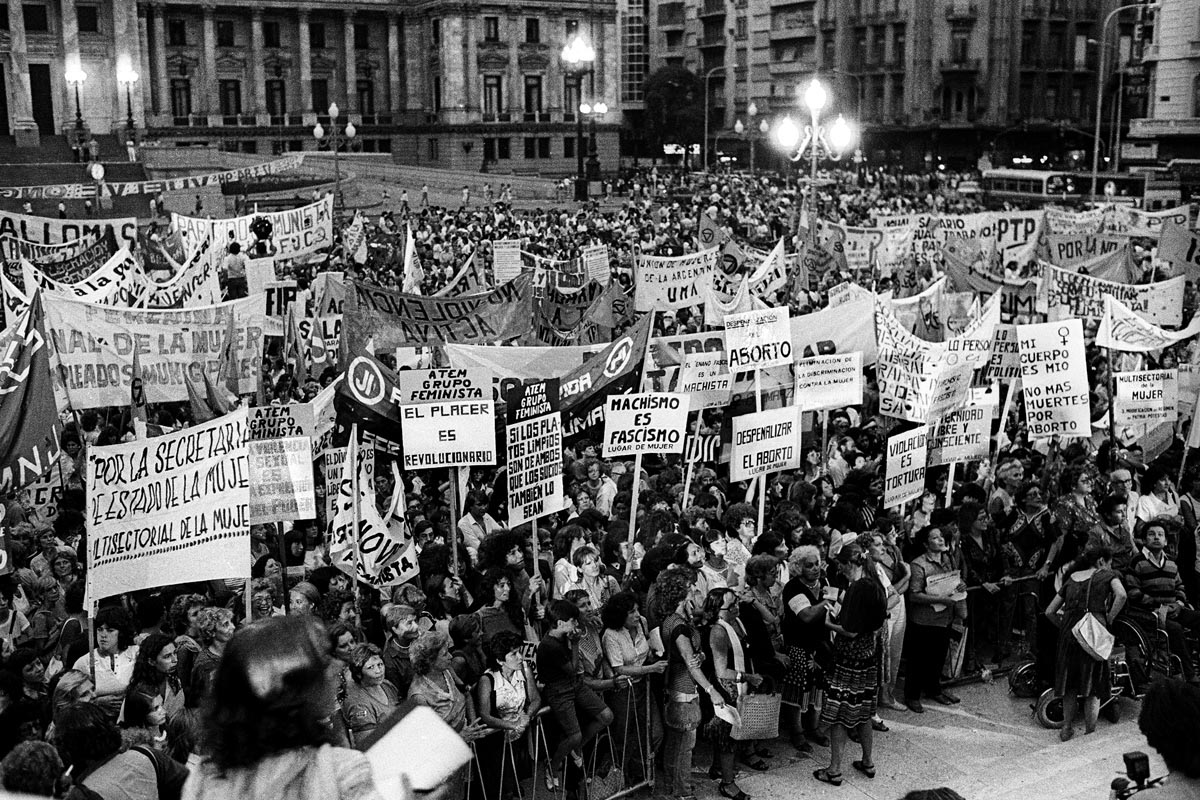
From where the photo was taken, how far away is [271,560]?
10.4m

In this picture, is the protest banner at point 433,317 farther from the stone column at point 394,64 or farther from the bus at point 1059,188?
the stone column at point 394,64

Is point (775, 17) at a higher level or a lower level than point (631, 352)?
higher

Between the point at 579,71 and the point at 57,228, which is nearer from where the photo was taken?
the point at 57,228

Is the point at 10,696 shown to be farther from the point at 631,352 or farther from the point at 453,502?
the point at 631,352

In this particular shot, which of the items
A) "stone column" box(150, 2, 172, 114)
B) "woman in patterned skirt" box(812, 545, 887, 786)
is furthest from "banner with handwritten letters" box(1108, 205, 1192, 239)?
"stone column" box(150, 2, 172, 114)

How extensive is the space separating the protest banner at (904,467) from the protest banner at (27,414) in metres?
6.54

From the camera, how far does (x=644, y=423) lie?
36.9ft

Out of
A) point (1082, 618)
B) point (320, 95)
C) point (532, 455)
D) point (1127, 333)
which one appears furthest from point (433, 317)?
point (320, 95)

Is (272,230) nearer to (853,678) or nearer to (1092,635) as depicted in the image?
(853,678)

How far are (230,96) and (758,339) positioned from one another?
6770 centimetres

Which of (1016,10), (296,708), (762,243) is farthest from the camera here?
(1016,10)

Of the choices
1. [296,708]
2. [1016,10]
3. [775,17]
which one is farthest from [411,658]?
[775,17]

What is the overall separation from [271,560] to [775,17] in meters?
80.9

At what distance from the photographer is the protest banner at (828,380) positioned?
12.8 m
